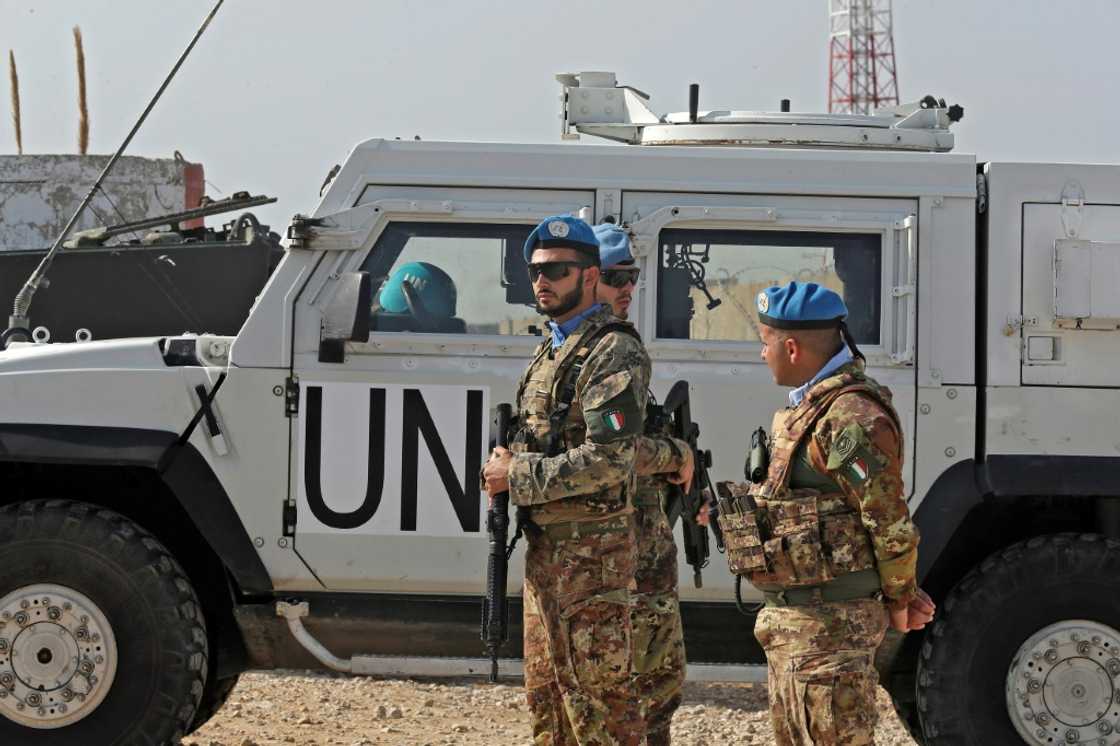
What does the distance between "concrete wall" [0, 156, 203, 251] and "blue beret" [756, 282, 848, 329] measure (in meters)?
10.2

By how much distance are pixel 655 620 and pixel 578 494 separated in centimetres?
88

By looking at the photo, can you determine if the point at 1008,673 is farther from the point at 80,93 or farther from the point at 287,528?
the point at 80,93

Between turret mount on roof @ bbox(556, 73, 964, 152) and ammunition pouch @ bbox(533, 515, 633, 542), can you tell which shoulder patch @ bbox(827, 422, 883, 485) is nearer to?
ammunition pouch @ bbox(533, 515, 633, 542)

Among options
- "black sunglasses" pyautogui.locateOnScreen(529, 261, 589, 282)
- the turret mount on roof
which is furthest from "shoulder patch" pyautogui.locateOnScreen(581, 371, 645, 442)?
the turret mount on roof

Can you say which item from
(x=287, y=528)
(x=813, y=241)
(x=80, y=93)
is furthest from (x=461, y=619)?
(x=80, y=93)

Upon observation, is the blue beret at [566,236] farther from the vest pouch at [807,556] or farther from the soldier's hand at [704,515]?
the vest pouch at [807,556]

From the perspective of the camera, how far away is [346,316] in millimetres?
5070

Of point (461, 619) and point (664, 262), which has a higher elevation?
point (664, 262)

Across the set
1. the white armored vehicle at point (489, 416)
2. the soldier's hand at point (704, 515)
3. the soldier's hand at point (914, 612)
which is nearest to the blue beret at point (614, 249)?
the white armored vehicle at point (489, 416)

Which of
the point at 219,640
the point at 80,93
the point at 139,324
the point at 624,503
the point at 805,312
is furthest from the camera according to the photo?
the point at 80,93

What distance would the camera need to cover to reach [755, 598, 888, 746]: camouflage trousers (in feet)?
12.0

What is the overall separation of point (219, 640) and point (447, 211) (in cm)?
165

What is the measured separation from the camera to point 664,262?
5332 mm

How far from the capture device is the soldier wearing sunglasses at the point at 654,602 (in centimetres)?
480
